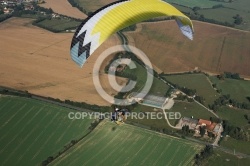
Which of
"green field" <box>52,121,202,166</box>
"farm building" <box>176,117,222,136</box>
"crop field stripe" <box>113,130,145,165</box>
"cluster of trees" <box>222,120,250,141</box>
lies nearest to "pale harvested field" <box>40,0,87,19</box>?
"farm building" <box>176,117,222,136</box>

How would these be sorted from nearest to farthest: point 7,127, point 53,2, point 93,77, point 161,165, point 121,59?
point 161,165
point 7,127
point 93,77
point 121,59
point 53,2

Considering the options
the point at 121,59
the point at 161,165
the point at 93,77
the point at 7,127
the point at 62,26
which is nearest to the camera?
the point at 161,165

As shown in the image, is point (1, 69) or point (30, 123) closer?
point (30, 123)

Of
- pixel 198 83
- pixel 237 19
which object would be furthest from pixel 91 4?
pixel 198 83

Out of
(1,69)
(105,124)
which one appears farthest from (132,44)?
(105,124)

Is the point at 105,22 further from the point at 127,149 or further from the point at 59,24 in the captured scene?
the point at 59,24

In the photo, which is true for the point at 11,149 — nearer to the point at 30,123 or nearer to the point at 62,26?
the point at 30,123

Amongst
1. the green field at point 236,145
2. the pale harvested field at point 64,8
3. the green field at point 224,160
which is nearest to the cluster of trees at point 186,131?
the green field at point 236,145
